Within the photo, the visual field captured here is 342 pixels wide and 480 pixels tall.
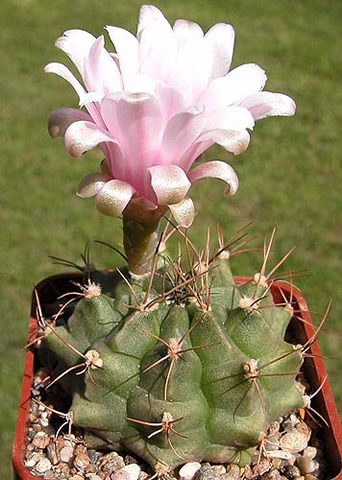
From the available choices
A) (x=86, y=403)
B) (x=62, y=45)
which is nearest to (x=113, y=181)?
(x=62, y=45)

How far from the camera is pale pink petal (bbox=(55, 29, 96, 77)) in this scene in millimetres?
785

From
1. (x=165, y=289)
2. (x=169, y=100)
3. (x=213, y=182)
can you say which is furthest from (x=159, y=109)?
(x=213, y=182)

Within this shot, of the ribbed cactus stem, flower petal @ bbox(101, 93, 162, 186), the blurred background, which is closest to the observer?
flower petal @ bbox(101, 93, 162, 186)

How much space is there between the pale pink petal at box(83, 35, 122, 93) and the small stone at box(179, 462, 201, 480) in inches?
16.5

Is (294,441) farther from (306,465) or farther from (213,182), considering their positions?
(213,182)

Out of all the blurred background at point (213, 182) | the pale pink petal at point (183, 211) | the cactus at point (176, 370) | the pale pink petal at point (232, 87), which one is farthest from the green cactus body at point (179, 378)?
the blurred background at point (213, 182)

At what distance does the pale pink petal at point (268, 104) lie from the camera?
77 cm

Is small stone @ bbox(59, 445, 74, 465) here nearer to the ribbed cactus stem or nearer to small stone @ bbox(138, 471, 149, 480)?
small stone @ bbox(138, 471, 149, 480)

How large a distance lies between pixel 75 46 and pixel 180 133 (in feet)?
0.48

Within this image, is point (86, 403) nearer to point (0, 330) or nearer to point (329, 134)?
point (0, 330)

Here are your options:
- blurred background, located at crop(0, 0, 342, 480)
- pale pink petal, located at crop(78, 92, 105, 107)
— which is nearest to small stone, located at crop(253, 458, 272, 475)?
pale pink petal, located at crop(78, 92, 105, 107)

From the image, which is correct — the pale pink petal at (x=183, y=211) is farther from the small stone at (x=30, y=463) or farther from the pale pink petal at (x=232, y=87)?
the small stone at (x=30, y=463)

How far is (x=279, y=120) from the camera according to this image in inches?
110

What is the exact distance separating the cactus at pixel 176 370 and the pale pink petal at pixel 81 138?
20 cm
